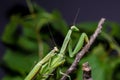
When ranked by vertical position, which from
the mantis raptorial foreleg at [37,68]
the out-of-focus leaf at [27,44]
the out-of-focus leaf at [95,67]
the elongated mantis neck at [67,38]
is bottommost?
the out-of-focus leaf at [95,67]

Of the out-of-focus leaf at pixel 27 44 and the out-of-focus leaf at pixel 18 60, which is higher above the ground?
the out-of-focus leaf at pixel 27 44

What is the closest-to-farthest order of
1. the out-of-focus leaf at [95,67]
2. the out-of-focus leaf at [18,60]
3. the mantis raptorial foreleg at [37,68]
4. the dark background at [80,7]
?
the mantis raptorial foreleg at [37,68] < the out-of-focus leaf at [95,67] < the out-of-focus leaf at [18,60] < the dark background at [80,7]

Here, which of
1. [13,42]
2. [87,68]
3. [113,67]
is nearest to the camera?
[87,68]

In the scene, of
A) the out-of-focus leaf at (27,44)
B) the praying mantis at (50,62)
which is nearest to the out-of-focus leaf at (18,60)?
the out-of-focus leaf at (27,44)

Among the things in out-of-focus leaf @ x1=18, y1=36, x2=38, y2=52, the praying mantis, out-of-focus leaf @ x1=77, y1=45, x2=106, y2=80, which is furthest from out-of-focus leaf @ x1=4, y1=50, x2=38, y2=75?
the praying mantis

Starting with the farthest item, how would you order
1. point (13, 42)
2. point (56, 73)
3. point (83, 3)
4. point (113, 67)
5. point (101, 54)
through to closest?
point (83, 3) < point (13, 42) < point (101, 54) < point (113, 67) < point (56, 73)

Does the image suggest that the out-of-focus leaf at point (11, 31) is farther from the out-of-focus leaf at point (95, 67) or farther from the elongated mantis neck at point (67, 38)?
the elongated mantis neck at point (67, 38)

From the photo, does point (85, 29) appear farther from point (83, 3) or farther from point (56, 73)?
point (56, 73)

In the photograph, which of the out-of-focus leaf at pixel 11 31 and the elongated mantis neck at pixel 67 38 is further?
the out-of-focus leaf at pixel 11 31

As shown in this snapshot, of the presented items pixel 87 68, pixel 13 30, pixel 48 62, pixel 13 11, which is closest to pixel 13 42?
pixel 13 30
